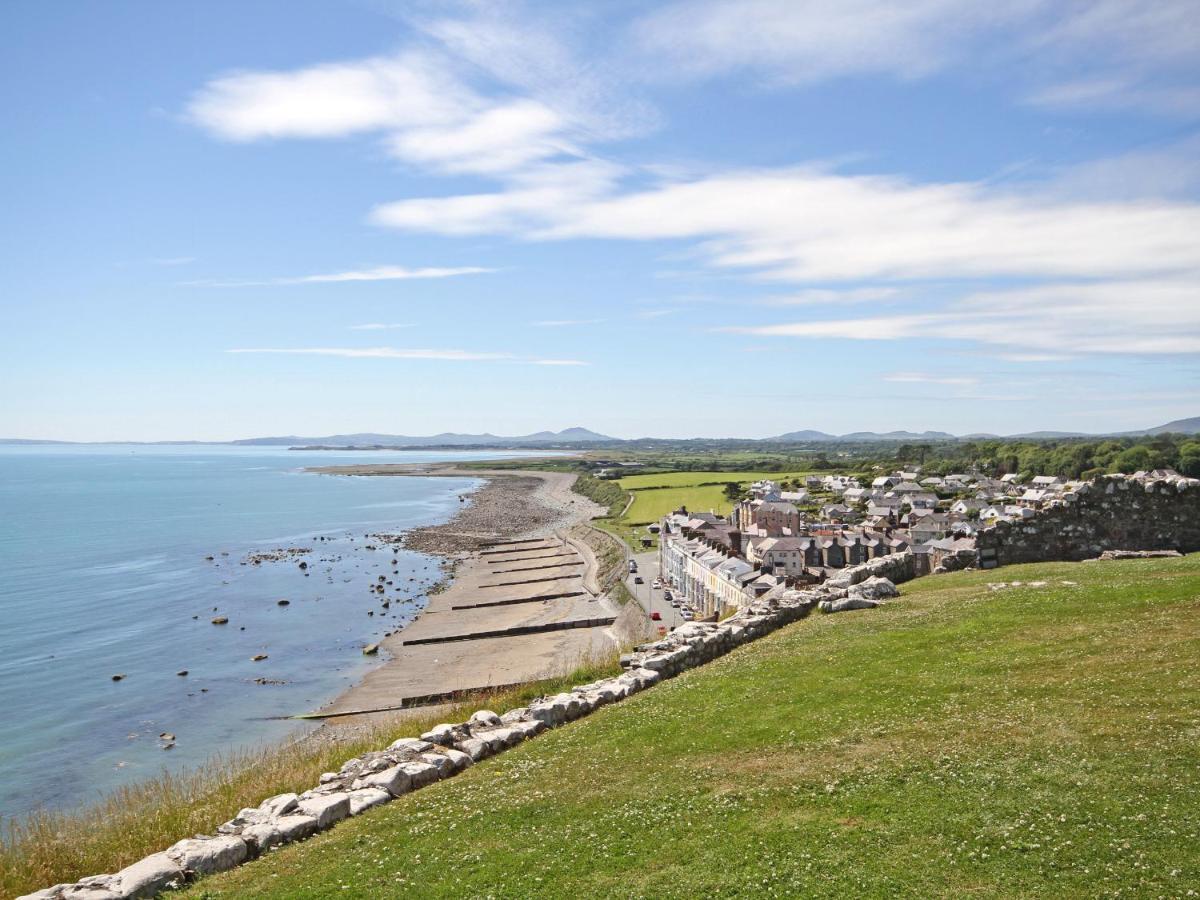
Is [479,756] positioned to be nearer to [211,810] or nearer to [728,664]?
[211,810]

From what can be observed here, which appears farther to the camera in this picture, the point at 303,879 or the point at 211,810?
the point at 211,810

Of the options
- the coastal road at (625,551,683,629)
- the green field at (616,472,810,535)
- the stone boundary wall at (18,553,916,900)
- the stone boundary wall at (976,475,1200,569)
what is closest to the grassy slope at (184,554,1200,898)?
the stone boundary wall at (18,553,916,900)

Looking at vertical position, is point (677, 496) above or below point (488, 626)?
above

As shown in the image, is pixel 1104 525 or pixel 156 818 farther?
pixel 1104 525

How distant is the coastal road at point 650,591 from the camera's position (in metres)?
66.4

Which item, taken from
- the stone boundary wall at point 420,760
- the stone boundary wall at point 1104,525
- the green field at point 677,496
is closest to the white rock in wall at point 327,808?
the stone boundary wall at point 420,760

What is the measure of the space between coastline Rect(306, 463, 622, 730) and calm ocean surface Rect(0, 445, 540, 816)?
279 cm

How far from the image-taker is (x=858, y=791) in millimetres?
11477

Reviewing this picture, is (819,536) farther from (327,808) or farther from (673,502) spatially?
(327,808)

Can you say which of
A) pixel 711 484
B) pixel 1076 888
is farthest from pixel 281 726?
pixel 711 484

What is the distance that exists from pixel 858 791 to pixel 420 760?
841 centimetres

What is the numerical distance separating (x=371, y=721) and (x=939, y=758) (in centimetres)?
3519

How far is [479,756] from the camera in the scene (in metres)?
16.0

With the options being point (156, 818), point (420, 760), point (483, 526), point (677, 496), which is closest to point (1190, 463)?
point (677, 496)
